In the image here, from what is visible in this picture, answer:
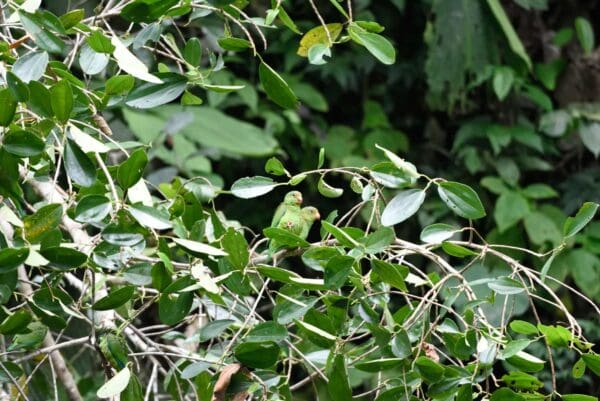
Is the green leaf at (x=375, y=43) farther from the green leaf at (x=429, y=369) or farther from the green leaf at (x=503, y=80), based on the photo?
the green leaf at (x=503, y=80)

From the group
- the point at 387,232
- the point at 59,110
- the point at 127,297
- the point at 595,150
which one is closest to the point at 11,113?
the point at 59,110

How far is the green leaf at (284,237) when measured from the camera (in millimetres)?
660

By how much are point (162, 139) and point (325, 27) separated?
1.19m

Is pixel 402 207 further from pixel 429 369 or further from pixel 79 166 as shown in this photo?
pixel 79 166

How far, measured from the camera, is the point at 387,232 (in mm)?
621

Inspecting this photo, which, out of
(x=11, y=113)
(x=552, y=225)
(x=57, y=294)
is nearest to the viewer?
(x=11, y=113)

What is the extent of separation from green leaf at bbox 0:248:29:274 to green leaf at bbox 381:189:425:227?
23 centimetres

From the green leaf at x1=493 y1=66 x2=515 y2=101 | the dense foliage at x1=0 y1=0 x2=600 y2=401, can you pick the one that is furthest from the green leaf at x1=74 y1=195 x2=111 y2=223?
the green leaf at x1=493 y1=66 x2=515 y2=101

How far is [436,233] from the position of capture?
681mm

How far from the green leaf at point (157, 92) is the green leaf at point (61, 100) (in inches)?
3.2

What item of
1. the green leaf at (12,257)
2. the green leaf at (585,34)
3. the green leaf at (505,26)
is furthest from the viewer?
the green leaf at (585,34)

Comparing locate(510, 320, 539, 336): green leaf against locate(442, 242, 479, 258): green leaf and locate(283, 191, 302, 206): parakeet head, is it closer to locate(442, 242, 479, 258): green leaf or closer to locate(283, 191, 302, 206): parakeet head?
locate(442, 242, 479, 258): green leaf

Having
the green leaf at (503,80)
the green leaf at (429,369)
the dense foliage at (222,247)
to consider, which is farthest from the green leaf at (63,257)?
the green leaf at (503,80)

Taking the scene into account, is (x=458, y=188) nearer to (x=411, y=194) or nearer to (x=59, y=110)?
(x=411, y=194)
